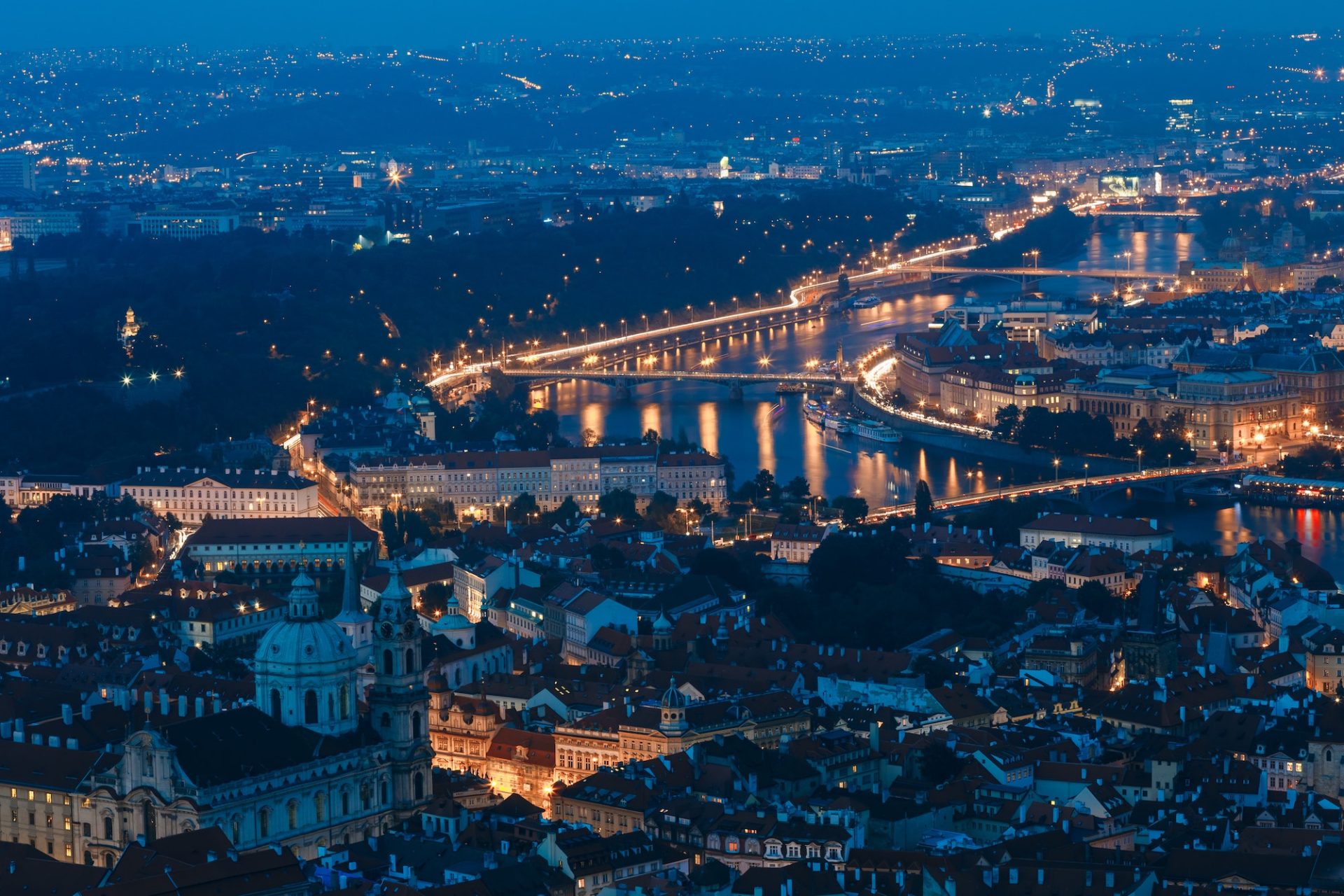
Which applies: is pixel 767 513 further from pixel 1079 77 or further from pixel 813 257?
pixel 1079 77

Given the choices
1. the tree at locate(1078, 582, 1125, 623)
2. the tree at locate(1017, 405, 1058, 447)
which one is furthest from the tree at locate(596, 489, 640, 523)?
the tree at locate(1017, 405, 1058, 447)

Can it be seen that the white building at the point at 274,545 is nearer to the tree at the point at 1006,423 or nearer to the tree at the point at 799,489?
the tree at the point at 799,489

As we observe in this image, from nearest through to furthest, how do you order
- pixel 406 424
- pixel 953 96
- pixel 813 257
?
pixel 406 424
pixel 813 257
pixel 953 96

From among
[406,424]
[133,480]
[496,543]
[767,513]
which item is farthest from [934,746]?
[406,424]

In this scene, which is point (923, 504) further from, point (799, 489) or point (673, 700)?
point (673, 700)

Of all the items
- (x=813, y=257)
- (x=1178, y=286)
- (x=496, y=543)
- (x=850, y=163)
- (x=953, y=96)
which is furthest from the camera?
(x=953, y=96)

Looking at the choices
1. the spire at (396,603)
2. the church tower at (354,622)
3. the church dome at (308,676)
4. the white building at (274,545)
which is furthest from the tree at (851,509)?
the church dome at (308,676)

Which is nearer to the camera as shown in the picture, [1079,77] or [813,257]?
[813,257]
